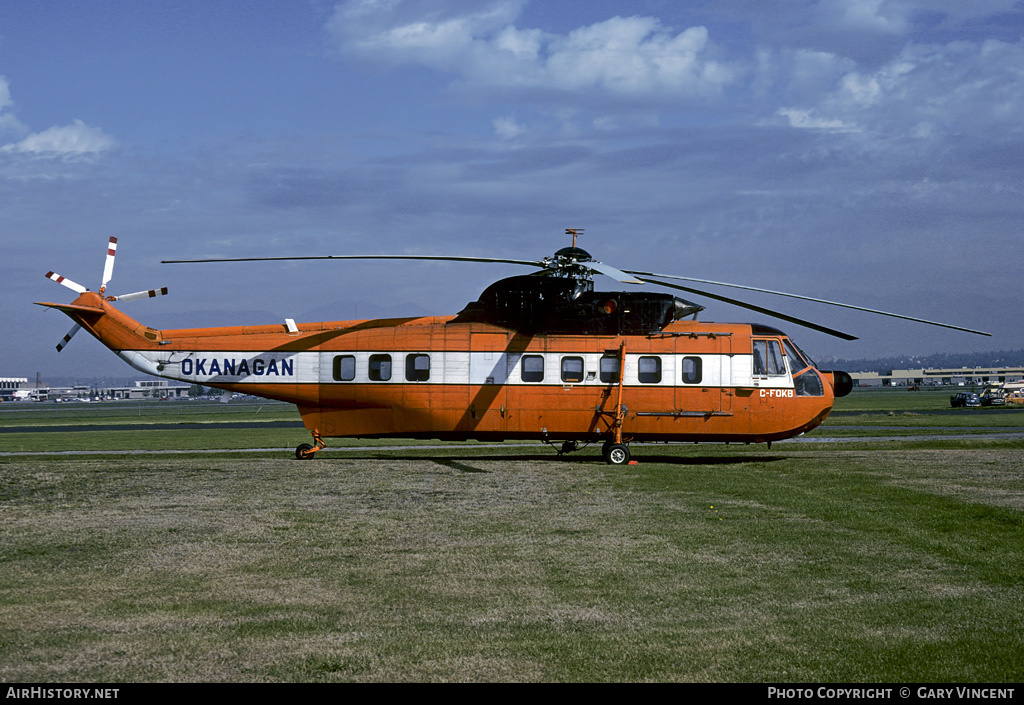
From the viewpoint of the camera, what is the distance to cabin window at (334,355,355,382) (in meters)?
27.0

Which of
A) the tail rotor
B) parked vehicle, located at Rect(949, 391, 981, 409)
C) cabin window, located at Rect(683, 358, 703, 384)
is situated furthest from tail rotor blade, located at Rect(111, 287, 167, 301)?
parked vehicle, located at Rect(949, 391, 981, 409)

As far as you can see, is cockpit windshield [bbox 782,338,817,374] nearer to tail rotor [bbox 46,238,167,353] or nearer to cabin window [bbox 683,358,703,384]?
cabin window [bbox 683,358,703,384]

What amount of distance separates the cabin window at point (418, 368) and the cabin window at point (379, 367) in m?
0.63

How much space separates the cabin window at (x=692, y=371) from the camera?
1046 inches

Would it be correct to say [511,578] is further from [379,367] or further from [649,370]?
[379,367]

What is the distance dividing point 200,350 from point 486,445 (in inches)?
522

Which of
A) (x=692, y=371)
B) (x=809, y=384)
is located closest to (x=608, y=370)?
(x=692, y=371)

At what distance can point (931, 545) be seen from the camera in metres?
12.4

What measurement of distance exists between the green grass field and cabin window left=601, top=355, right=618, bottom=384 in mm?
5707

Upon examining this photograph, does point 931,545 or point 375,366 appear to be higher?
point 375,366

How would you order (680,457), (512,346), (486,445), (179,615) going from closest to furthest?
(179,615)
(512,346)
(680,457)
(486,445)

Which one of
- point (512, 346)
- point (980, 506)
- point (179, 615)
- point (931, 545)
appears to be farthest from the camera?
point (512, 346)
